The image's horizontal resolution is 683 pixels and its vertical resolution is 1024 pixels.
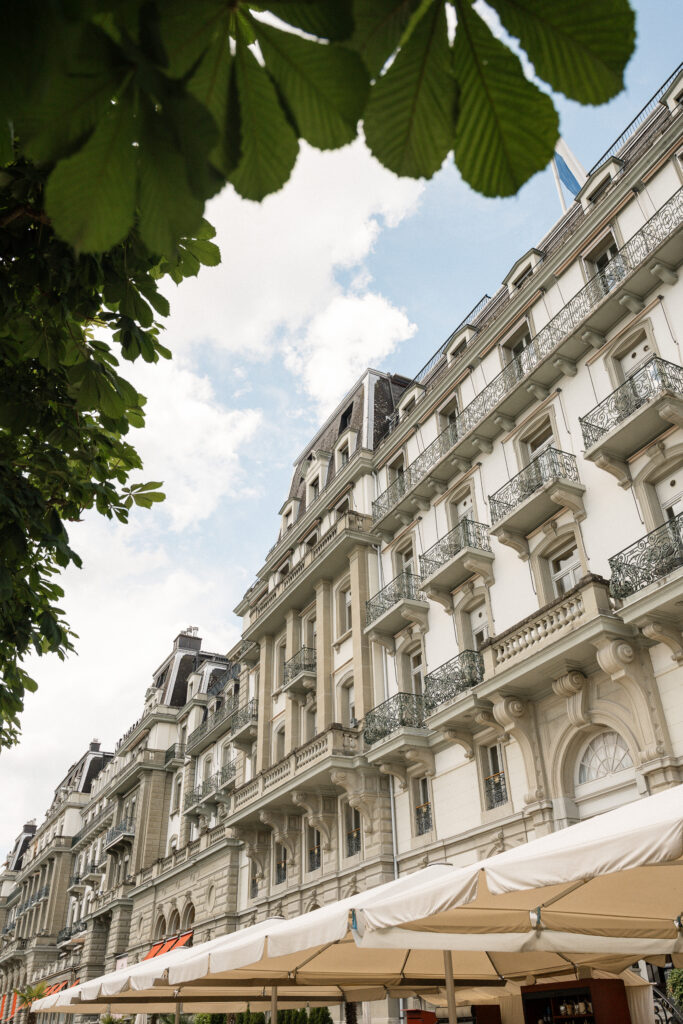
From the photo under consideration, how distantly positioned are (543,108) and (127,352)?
339 centimetres

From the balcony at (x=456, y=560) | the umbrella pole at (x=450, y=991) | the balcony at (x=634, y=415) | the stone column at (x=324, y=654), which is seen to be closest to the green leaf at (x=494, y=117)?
the umbrella pole at (x=450, y=991)

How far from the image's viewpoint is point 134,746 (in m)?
49.5

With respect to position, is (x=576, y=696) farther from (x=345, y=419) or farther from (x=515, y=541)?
(x=345, y=419)

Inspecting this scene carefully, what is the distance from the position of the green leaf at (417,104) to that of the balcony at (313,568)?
898 inches

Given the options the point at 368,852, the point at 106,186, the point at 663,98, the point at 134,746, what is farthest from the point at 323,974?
the point at 134,746

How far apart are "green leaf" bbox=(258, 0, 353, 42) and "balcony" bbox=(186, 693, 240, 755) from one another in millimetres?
33850

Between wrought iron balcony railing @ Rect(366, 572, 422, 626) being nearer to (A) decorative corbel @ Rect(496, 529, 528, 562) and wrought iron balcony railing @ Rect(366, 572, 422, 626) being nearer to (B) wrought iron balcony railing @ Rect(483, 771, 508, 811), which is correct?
(A) decorative corbel @ Rect(496, 529, 528, 562)

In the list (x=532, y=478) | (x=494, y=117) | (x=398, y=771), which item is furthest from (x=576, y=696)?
(x=494, y=117)

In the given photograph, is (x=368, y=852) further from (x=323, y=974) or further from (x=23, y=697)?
(x=23, y=697)

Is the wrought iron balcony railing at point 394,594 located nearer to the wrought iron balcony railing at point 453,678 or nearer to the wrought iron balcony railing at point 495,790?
the wrought iron balcony railing at point 453,678

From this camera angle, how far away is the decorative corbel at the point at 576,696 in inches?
591

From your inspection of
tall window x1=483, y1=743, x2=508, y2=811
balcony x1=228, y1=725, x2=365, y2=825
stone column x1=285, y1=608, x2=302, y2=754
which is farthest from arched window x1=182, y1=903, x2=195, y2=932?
tall window x1=483, y1=743, x2=508, y2=811

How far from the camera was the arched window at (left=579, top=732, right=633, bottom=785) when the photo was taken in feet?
47.3

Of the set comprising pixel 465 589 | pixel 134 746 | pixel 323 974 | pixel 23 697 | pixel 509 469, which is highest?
pixel 134 746
